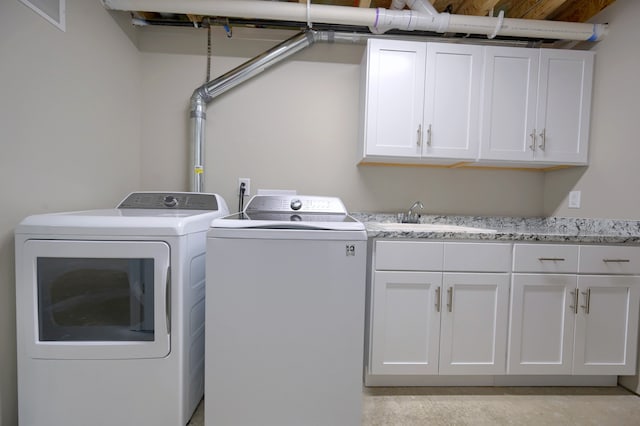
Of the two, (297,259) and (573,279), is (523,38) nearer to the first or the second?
(573,279)

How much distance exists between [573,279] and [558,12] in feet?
6.57

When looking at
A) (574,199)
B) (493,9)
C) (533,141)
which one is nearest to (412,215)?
(533,141)

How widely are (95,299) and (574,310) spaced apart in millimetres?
2458

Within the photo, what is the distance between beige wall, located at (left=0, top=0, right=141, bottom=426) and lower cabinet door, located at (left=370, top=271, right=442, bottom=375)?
5.55 feet

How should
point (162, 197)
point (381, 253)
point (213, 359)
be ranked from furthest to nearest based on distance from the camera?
point (162, 197)
point (381, 253)
point (213, 359)

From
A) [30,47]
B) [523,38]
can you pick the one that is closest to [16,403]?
[30,47]

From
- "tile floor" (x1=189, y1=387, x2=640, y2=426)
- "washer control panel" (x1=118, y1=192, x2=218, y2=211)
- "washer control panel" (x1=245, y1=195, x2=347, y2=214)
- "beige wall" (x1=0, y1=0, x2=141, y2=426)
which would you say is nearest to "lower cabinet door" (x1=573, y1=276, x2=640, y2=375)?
"tile floor" (x1=189, y1=387, x2=640, y2=426)

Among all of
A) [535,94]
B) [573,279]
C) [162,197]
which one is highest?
[535,94]

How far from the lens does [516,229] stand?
209 centimetres

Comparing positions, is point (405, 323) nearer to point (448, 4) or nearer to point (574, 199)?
point (574, 199)

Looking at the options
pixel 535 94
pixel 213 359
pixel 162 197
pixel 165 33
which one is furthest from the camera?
pixel 165 33

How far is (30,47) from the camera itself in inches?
46.9

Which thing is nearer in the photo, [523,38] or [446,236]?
[446,236]

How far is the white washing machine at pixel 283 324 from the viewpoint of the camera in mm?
1118
